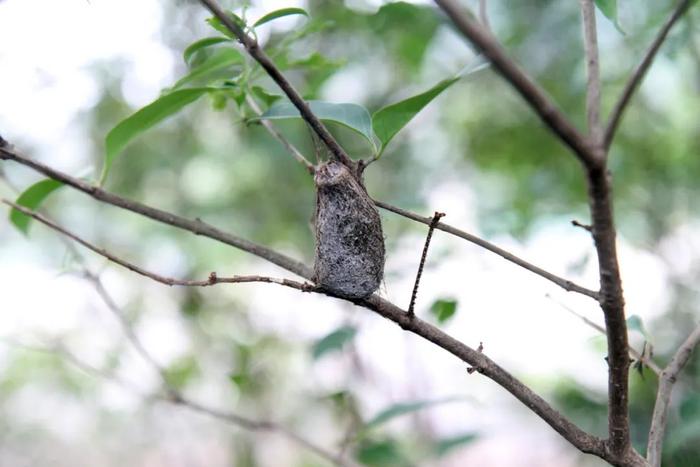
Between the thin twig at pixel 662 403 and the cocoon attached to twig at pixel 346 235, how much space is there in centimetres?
23

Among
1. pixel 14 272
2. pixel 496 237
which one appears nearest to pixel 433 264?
pixel 496 237

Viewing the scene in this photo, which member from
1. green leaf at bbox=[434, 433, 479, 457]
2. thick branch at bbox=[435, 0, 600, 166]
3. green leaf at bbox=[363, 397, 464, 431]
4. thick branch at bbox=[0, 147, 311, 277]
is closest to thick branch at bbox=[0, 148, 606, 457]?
thick branch at bbox=[0, 147, 311, 277]

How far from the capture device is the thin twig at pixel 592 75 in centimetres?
36

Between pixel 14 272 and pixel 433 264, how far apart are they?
62.3 inches

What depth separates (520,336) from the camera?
1.61 m

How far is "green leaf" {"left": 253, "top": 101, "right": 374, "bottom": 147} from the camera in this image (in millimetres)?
524

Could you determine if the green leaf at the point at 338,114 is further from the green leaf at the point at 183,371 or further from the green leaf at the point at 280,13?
the green leaf at the point at 183,371

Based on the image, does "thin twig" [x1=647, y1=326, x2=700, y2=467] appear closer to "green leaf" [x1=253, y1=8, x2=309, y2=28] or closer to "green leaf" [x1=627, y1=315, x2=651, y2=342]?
"green leaf" [x1=627, y1=315, x2=651, y2=342]

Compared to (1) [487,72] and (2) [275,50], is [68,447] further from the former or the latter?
(2) [275,50]

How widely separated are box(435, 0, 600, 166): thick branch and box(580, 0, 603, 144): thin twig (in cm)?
3

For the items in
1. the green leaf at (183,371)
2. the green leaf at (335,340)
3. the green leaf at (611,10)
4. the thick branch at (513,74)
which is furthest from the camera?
the green leaf at (183,371)

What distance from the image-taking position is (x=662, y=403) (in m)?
0.53

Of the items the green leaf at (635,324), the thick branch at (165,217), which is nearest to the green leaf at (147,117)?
the thick branch at (165,217)

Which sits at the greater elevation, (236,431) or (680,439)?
(236,431)
